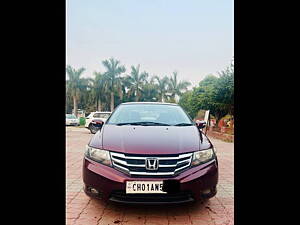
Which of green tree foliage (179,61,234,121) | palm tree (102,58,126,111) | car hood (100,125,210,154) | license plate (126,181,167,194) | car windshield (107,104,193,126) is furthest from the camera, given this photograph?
palm tree (102,58,126,111)

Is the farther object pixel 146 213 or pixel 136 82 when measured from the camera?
pixel 136 82

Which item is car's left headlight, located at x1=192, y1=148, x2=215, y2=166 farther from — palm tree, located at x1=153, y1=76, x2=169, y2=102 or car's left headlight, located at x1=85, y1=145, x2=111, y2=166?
palm tree, located at x1=153, y1=76, x2=169, y2=102

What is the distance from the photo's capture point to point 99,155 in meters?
2.49

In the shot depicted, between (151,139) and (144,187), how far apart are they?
0.56 m

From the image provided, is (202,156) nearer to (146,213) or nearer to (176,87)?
(146,213)

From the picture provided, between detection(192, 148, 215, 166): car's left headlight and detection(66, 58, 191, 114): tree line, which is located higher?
detection(66, 58, 191, 114): tree line

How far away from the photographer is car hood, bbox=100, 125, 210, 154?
95.1 inches

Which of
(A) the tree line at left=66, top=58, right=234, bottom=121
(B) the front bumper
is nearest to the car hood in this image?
(B) the front bumper

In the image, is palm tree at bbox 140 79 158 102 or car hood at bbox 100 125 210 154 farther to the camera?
palm tree at bbox 140 79 158 102

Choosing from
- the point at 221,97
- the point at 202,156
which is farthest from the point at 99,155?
the point at 221,97

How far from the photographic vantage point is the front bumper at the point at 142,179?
2.23 metres
